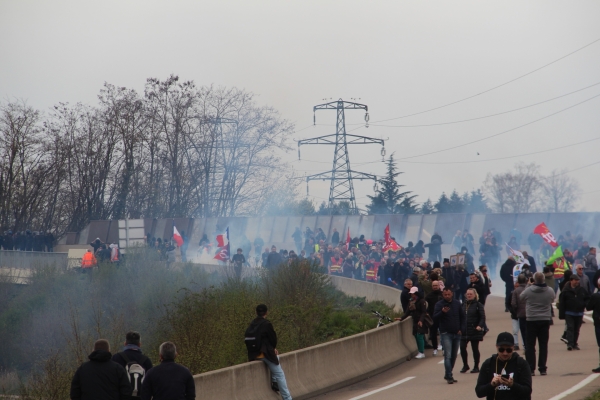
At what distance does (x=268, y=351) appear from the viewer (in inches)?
556

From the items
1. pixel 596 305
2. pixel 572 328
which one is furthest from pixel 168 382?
pixel 572 328

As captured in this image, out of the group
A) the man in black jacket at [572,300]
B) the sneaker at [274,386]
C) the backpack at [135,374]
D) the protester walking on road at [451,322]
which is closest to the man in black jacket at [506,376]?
the backpack at [135,374]

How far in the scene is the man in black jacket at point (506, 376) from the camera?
8336 mm

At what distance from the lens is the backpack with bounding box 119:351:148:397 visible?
34.0 ft

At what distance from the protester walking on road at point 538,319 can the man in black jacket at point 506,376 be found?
7851 mm

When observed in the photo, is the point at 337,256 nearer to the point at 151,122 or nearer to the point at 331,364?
the point at 331,364

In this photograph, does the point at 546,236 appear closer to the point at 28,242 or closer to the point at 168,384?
the point at 168,384

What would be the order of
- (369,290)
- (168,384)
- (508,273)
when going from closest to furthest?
(168,384), (508,273), (369,290)

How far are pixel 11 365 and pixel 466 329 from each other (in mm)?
37310

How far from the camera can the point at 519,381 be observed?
844 centimetres

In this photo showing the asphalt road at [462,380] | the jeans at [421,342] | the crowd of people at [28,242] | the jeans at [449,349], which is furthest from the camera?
the crowd of people at [28,242]

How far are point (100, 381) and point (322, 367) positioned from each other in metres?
7.83

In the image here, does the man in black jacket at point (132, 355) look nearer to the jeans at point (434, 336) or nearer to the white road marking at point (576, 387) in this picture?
the white road marking at point (576, 387)

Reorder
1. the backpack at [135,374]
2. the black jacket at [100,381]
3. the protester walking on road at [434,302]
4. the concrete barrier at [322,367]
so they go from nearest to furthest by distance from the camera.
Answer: the black jacket at [100,381] → the backpack at [135,374] → the concrete barrier at [322,367] → the protester walking on road at [434,302]
